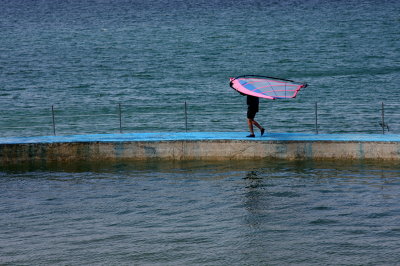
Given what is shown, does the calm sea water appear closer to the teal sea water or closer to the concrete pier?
the teal sea water

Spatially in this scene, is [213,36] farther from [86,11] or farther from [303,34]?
[86,11]

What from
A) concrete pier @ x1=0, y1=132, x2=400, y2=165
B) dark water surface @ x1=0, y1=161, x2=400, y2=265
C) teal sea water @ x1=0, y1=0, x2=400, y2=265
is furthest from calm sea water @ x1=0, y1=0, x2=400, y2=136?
dark water surface @ x1=0, y1=161, x2=400, y2=265

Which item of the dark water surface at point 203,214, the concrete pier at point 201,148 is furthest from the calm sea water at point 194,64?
the dark water surface at point 203,214

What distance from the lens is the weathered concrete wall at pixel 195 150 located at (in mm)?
16047

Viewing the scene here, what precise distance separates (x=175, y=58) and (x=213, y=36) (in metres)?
18.3

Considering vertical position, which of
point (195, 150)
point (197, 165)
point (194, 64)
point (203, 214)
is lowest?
point (203, 214)

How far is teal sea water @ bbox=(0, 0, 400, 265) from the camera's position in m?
9.93

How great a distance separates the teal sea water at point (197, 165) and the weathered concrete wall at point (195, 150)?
377mm

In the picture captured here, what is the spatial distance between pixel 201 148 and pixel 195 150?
16cm

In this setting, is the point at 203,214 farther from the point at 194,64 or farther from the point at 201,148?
the point at 194,64

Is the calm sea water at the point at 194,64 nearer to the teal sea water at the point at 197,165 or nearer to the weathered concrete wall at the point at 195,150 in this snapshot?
the teal sea water at the point at 197,165

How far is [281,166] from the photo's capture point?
15664mm

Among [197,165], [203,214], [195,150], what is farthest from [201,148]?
[203,214]

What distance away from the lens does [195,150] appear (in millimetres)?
16672
